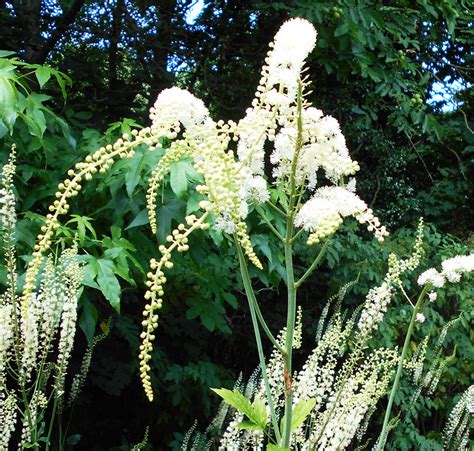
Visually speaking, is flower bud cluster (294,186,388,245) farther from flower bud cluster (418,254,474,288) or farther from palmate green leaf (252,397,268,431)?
palmate green leaf (252,397,268,431)

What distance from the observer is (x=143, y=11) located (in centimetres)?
497

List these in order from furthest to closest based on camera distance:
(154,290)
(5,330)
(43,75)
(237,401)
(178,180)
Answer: (43,75)
(178,180)
(5,330)
(237,401)
(154,290)

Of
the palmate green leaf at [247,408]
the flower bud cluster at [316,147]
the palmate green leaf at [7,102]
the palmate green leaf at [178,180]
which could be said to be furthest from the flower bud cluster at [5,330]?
the flower bud cluster at [316,147]

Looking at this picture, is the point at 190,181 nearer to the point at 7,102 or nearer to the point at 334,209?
the point at 7,102

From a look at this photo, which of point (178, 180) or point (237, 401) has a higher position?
point (178, 180)

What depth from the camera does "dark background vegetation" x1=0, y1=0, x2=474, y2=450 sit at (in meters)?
2.46

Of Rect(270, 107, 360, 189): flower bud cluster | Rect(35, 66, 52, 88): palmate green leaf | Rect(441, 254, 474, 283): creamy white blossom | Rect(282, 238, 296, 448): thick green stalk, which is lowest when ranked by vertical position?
Rect(282, 238, 296, 448): thick green stalk

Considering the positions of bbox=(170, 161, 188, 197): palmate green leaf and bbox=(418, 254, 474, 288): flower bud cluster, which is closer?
bbox=(418, 254, 474, 288): flower bud cluster

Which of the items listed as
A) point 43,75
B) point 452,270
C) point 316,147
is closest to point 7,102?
point 43,75

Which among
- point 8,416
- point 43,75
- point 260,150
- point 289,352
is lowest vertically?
point 8,416

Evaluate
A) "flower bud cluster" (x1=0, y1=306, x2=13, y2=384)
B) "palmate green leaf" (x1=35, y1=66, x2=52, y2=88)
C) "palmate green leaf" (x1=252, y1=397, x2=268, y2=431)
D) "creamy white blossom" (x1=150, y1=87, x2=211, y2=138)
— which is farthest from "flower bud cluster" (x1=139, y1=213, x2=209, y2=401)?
"palmate green leaf" (x1=35, y1=66, x2=52, y2=88)

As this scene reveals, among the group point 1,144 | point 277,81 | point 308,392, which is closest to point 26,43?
point 1,144

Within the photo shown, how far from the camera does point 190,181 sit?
2.33m

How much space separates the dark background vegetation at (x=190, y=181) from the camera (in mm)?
2455
